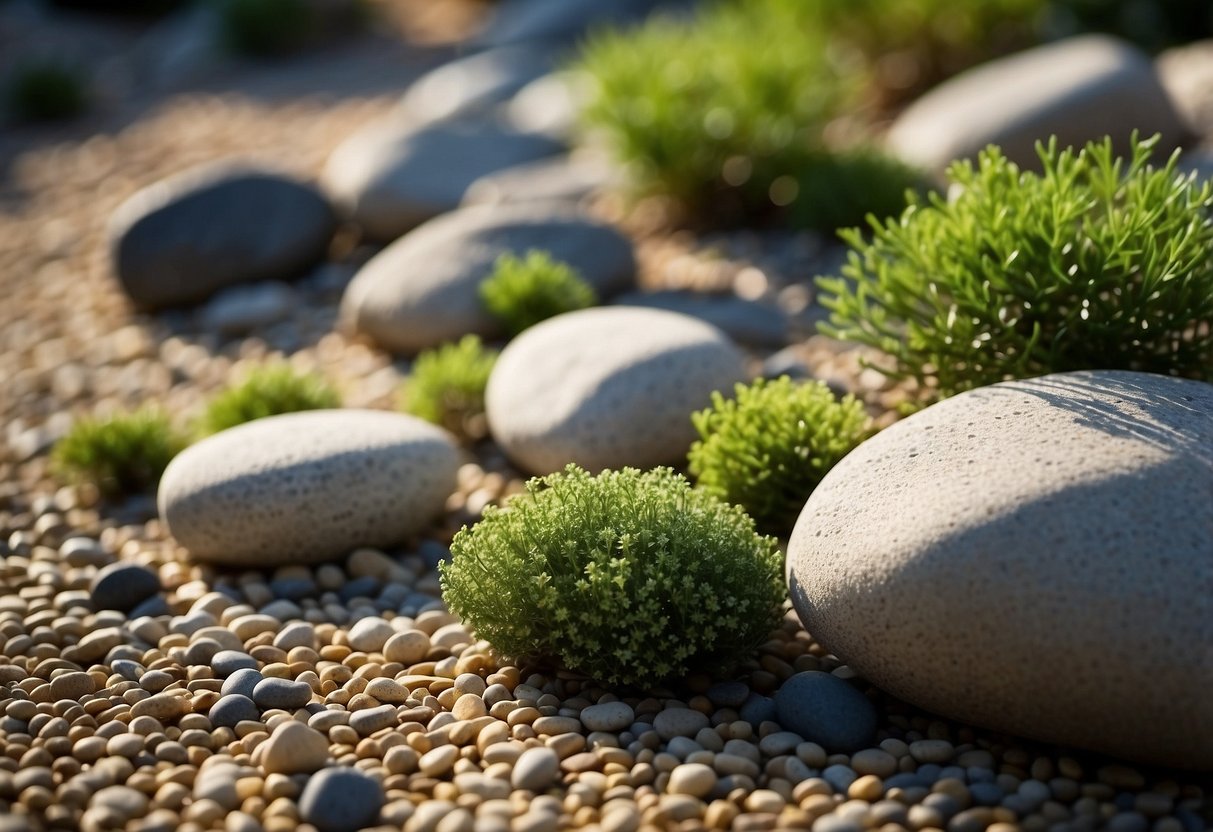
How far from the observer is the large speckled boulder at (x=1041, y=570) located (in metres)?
2.66

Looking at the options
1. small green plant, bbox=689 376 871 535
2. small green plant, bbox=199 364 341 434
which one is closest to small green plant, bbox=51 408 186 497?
small green plant, bbox=199 364 341 434

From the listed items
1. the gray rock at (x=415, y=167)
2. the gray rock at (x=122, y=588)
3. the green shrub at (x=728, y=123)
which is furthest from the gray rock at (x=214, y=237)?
the gray rock at (x=122, y=588)

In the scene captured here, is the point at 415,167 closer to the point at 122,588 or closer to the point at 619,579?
the point at 122,588

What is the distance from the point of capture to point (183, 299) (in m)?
6.42

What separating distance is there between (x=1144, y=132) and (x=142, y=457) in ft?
15.8

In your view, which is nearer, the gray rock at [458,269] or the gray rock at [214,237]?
the gray rock at [458,269]

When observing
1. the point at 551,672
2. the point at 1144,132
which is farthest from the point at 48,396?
the point at 1144,132

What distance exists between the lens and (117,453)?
15.3 ft

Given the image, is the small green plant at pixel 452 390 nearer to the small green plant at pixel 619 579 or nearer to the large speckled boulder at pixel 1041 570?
the small green plant at pixel 619 579

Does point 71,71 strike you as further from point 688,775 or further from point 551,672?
point 688,775

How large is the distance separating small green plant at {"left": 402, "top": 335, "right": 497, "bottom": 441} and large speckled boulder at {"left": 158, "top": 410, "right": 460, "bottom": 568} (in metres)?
0.55

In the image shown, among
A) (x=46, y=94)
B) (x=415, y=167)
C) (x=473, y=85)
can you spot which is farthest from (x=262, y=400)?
(x=46, y=94)

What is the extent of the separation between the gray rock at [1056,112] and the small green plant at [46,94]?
22.8 feet

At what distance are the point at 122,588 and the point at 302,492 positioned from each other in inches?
25.1
